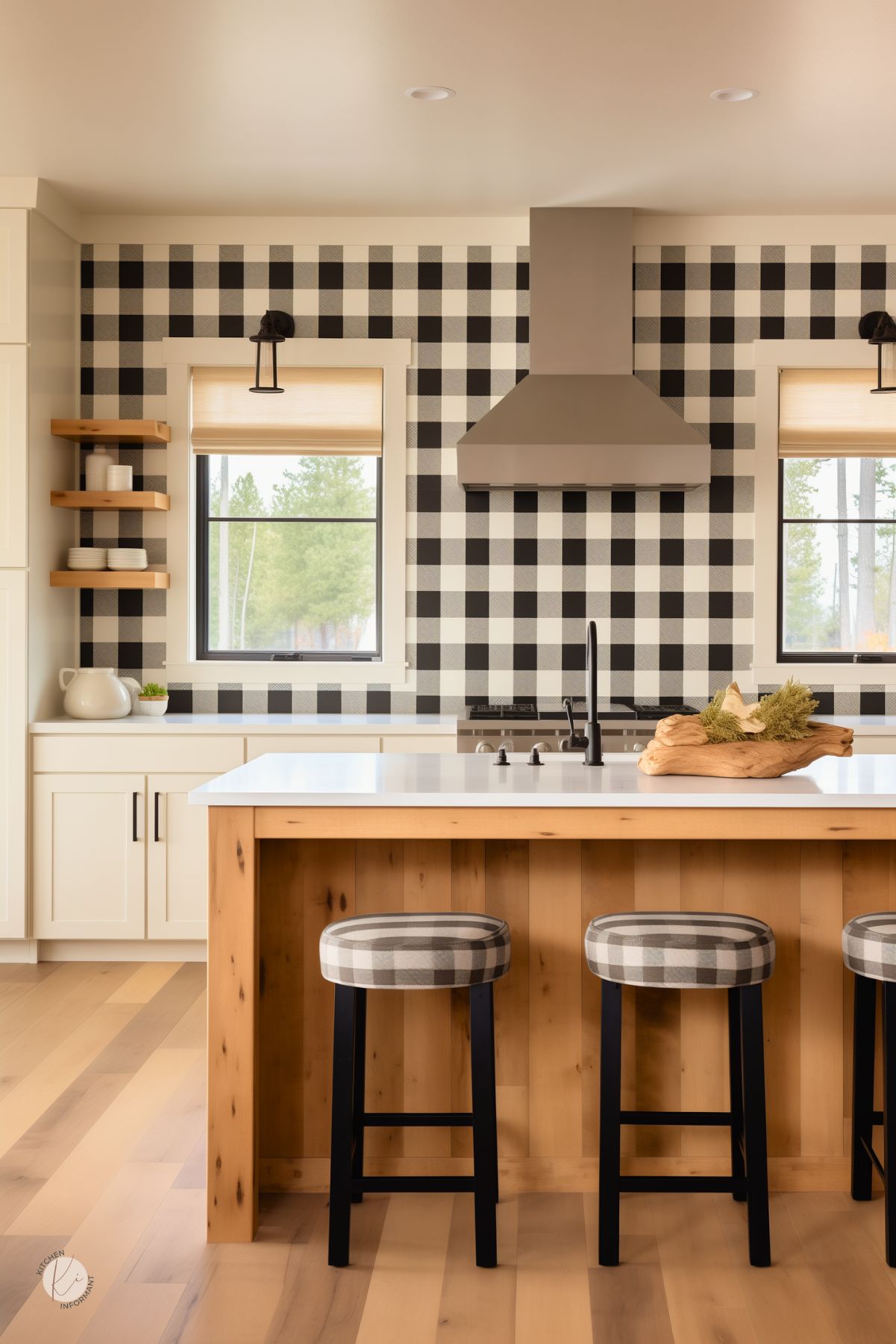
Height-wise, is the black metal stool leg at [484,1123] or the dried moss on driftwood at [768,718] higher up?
the dried moss on driftwood at [768,718]

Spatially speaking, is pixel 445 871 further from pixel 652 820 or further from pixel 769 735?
pixel 769 735

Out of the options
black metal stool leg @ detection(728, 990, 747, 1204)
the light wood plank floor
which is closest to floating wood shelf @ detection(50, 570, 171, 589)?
the light wood plank floor

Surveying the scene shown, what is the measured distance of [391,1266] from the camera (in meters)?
2.26

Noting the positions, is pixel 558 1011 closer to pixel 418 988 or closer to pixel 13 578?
pixel 418 988

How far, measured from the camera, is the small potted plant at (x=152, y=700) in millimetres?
4562

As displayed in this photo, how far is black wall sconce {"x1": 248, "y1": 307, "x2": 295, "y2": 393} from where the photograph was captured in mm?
4449

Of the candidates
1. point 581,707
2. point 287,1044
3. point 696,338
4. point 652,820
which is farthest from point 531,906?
point 696,338

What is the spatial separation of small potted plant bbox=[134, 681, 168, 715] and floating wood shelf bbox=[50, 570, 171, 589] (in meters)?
0.40

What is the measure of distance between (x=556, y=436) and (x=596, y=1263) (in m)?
2.83

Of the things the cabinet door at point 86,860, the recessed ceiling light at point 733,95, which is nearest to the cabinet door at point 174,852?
the cabinet door at point 86,860

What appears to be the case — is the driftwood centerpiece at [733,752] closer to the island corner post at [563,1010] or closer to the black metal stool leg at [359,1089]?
the island corner post at [563,1010]

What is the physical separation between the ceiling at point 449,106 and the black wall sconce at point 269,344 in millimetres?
421

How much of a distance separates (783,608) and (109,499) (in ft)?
8.91

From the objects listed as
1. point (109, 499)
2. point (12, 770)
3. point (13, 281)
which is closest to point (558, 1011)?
point (12, 770)
